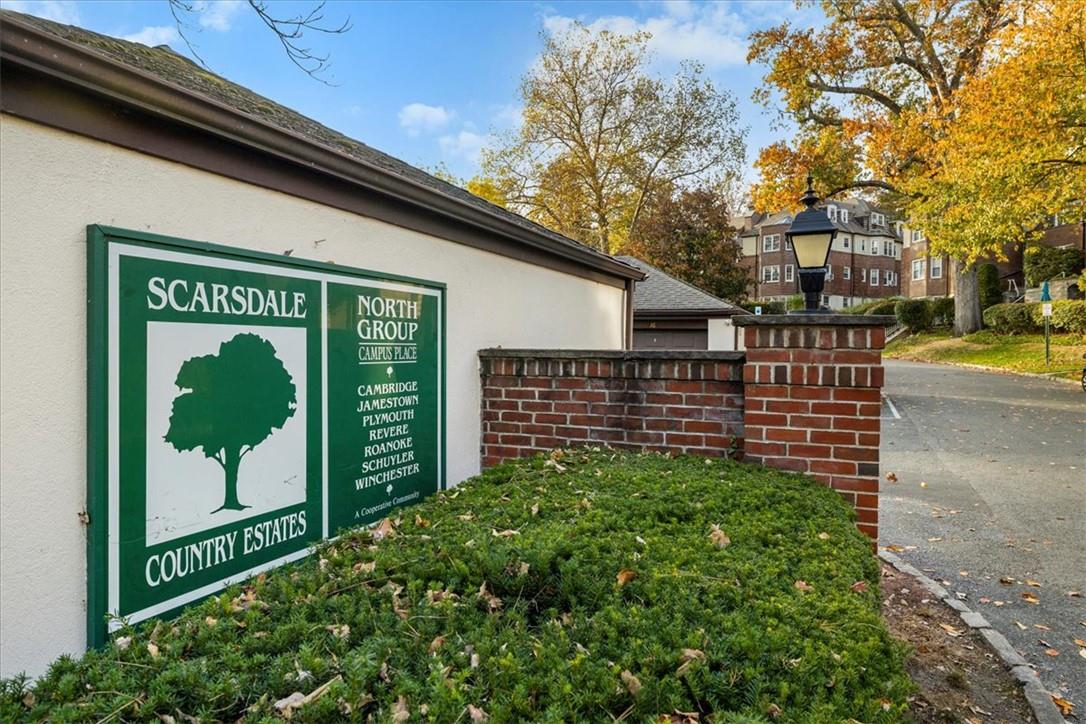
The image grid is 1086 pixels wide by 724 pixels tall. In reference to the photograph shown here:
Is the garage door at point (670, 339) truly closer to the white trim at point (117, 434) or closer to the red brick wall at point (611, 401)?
the red brick wall at point (611, 401)

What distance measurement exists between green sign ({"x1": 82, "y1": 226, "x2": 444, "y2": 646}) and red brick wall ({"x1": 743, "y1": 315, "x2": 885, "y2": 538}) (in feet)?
7.90

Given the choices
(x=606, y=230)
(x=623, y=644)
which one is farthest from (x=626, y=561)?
(x=606, y=230)

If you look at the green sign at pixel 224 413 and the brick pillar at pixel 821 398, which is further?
the brick pillar at pixel 821 398

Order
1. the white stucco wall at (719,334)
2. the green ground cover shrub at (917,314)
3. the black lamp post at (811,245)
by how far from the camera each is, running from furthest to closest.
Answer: the green ground cover shrub at (917,314) → the white stucco wall at (719,334) → the black lamp post at (811,245)

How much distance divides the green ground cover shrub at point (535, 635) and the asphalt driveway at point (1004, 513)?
2.51m

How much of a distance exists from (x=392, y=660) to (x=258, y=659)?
0.41m

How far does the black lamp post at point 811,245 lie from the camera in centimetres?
483

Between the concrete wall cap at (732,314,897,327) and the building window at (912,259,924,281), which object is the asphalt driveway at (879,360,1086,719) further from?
the building window at (912,259,924,281)

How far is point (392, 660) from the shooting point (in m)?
1.84

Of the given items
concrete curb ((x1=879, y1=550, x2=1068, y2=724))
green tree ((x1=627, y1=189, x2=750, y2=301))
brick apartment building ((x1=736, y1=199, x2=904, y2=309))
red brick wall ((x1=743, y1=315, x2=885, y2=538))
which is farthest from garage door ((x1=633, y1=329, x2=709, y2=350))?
brick apartment building ((x1=736, y1=199, x2=904, y2=309))

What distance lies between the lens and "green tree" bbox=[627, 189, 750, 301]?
89.2 feet

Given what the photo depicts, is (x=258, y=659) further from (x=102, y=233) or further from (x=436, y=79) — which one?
(x=436, y=79)

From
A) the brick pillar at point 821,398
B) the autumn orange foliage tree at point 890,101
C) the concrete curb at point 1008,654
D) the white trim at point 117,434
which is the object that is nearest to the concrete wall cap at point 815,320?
the brick pillar at point 821,398

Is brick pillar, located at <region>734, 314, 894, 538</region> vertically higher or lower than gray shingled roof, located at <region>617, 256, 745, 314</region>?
lower
